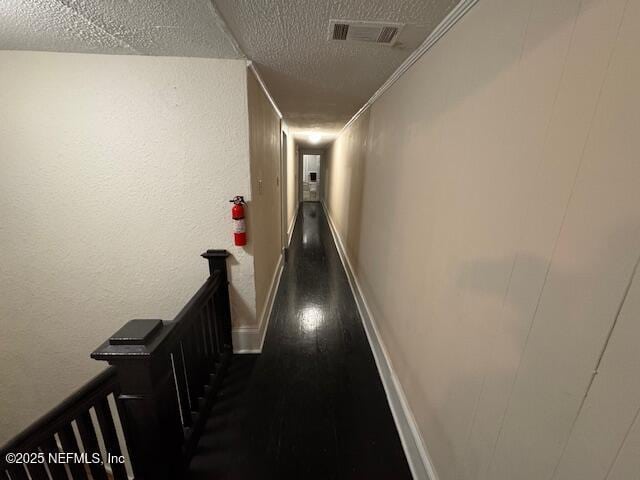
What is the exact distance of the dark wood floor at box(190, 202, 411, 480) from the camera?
1.28 metres

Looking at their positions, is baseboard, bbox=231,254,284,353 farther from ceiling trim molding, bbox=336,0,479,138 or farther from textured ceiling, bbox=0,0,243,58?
ceiling trim molding, bbox=336,0,479,138

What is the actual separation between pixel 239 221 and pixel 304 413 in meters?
1.32

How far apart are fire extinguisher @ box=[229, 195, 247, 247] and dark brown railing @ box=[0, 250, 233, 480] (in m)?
0.53

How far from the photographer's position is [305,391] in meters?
1.71

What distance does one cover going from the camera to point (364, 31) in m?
1.16

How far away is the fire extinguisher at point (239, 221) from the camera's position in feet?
5.46

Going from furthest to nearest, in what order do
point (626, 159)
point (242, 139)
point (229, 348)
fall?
point (229, 348), point (242, 139), point (626, 159)

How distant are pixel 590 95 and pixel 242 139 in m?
1.58

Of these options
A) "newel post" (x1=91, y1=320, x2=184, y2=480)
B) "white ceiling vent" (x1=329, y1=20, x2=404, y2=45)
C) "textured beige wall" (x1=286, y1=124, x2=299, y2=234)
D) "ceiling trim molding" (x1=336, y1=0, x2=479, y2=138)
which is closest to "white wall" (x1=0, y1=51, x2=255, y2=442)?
"white ceiling vent" (x1=329, y1=20, x2=404, y2=45)

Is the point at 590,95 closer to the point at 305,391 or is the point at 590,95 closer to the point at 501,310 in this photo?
Answer: the point at 501,310

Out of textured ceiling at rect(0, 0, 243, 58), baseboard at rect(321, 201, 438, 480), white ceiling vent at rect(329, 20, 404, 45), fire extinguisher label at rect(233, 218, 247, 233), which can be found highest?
white ceiling vent at rect(329, 20, 404, 45)

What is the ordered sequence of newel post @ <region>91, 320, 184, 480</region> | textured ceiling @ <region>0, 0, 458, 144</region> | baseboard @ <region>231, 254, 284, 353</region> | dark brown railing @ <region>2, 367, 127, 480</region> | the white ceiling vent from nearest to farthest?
dark brown railing @ <region>2, 367, 127, 480</region>, newel post @ <region>91, 320, 184, 480</region>, textured ceiling @ <region>0, 0, 458, 144</region>, the white ceiling vent, baseboard @ <region>231, 254, 284, 353</region>

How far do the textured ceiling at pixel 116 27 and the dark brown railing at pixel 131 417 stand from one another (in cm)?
132

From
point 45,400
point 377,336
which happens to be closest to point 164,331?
point 377,336
